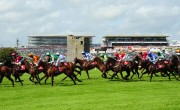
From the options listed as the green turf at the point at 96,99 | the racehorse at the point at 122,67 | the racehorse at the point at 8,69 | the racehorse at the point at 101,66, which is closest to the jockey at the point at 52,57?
the racehorse at the point at 8,69

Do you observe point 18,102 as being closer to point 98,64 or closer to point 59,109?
point 59,109

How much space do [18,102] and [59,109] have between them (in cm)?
251

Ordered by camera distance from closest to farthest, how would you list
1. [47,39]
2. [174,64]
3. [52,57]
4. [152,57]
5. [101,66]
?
[52,57] → [174,64] → [101,66] → [152,57] → [47,39]

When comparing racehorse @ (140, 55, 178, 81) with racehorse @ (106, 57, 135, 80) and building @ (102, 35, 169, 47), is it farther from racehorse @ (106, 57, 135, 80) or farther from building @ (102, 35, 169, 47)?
building @ (102, 35, 169, 47)

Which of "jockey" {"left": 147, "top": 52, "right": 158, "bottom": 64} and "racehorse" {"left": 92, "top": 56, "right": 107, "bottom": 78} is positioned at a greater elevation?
"jockey" {"left": 147, "top": 52, "right": 158, "bottom": 64}

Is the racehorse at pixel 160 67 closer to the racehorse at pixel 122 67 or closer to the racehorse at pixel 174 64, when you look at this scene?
the racehorse at pixel 174 64

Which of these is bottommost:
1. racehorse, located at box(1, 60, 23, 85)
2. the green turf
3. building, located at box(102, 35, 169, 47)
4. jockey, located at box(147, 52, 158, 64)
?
the green turf

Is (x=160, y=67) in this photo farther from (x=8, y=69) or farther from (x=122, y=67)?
(x=8, y=69)

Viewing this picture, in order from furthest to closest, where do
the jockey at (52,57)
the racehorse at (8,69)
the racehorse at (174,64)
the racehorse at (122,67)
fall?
the racehorse at (174,64) → the racehorse at (122,67) → the jockey at (52,57) → the racehorse at (8,69)

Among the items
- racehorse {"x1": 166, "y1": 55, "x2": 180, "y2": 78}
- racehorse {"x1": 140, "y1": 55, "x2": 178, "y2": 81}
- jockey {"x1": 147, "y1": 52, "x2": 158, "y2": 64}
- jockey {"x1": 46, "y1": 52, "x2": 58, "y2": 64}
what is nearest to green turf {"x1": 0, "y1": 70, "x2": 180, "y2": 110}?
racehorse {"x1": 140, "y1": 55, "x2": 178, "y2": 81}

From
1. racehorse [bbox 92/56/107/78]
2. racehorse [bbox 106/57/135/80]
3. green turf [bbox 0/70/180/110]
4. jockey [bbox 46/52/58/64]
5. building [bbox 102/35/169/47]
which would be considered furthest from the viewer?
building [bbox 102/35/169/47]

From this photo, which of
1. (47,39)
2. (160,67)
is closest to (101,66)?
(160,67)

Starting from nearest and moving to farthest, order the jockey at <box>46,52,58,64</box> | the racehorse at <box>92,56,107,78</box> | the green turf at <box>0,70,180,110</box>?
the green turf at <box>0,70,180,110</box> < the jockey at <box>46,52,58,64</box> < the racehorse at <box>92,56,107,78</box>

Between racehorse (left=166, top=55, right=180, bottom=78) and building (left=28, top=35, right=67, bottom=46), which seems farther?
building (left=28, top=35, right=67, bottom=46)
